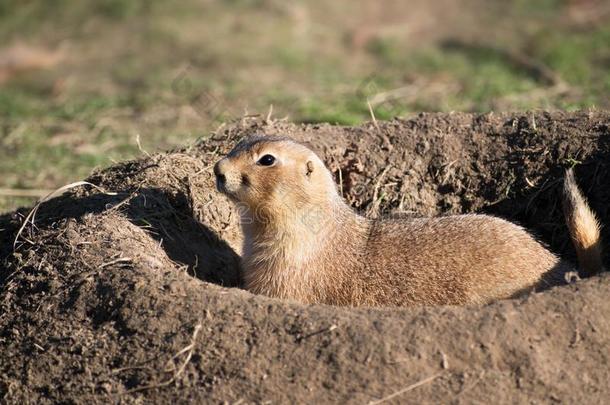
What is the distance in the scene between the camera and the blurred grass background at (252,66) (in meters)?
11.0

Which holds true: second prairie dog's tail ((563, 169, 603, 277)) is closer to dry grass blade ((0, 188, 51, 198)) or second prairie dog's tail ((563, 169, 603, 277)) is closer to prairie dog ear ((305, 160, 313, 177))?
prairie dog ear ((305, 160, 313, 177))

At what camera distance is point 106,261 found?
520 centimetres

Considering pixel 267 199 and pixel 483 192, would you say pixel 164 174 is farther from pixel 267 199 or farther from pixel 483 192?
pixel 483 192

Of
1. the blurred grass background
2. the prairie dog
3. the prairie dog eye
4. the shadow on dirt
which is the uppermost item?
the prairie dog eye

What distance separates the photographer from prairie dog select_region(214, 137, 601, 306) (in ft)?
18.5

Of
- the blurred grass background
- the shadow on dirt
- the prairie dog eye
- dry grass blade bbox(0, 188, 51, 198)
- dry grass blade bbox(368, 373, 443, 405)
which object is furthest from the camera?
the blurred grass background

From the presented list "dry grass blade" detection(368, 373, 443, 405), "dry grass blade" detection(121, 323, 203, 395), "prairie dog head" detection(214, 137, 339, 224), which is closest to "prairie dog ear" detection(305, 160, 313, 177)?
"prairie dog head" detection(214, 137, 339, 224)

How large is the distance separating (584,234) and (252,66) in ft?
30.8

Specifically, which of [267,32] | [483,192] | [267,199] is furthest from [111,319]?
[267,32]

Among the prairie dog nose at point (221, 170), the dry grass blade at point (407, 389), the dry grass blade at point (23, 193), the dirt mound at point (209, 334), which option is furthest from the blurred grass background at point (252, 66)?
the dry grass blade at point (407, 389)

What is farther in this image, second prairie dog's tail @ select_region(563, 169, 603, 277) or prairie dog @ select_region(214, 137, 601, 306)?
second prairie dog's tail @ select_region(563, 169, 603, 277)

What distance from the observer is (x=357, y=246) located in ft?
19.8

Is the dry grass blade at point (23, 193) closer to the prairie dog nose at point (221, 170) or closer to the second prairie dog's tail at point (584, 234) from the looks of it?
the prairie dog nose at point (221, 170)

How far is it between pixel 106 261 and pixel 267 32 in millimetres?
10942
